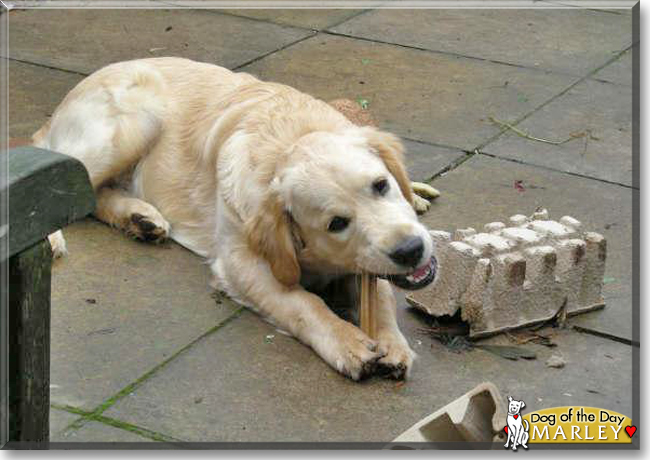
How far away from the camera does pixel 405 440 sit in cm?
400

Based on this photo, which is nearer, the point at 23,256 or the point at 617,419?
the point at 23,256

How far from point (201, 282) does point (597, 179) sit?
2.44 metres

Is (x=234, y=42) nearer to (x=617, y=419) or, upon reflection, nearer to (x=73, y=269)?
(x=73, y=269)

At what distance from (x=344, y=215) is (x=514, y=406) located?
3.33 ft

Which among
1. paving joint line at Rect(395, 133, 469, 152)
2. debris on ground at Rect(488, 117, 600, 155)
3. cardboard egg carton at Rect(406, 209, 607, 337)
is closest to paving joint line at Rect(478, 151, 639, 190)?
paving joint line at Rect(395, 133, 469, 152)

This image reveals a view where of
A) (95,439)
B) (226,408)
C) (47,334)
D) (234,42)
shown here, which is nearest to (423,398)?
(226,408)

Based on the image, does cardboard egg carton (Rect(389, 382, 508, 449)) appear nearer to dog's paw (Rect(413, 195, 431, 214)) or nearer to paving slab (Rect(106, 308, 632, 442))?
paving slab (Rect(106, 308, 632, 442))

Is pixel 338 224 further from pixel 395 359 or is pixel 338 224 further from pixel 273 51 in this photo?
pixel 273 51

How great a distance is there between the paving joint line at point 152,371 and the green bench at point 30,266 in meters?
0.61

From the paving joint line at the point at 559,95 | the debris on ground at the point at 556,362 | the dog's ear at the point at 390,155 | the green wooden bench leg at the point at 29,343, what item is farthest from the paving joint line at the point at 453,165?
the green wooden bench leg at the point at 29,343

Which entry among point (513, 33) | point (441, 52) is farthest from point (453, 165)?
point (513, 33)

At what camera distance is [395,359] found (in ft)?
15.0

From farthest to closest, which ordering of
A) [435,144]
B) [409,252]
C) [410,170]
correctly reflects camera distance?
[435,144] < [410,170] < [409,252]

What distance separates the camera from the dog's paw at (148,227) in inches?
226
